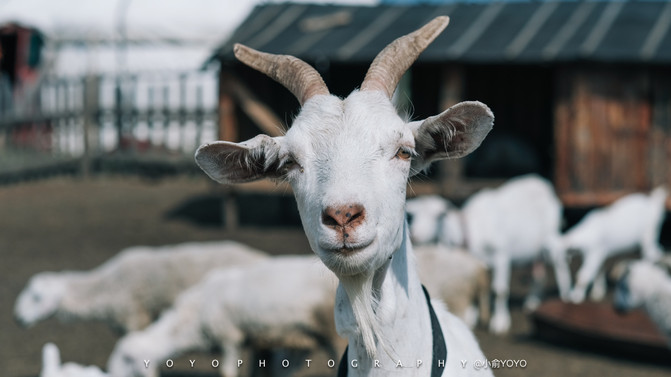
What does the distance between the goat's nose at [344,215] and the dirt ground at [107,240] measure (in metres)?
5.30

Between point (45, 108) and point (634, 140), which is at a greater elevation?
point (634, 140)

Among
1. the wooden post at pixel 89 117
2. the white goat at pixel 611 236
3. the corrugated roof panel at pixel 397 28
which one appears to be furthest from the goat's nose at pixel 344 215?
the wooden post at pixel 89 117

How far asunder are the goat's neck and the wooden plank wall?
10956 mm

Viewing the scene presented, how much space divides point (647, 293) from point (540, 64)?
274 inches

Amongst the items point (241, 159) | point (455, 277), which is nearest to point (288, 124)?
point (455, 277)

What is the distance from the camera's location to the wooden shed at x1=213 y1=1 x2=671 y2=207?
1402cm

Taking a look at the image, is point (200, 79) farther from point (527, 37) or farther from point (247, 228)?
point (527, 37)

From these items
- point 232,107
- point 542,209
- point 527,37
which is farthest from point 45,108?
point 542,209

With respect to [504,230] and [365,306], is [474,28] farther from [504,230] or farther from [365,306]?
[365,306]

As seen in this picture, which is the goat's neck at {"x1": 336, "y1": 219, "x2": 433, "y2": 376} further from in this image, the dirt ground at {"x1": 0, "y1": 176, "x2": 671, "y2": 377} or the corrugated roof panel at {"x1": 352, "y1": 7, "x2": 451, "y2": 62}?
the corrugated roof panel at {"x1": 352, "y1": 7, "x2": 451, "y2": 62}

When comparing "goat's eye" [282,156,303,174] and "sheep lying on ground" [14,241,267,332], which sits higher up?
"goat's eye" [282,156,303,174]

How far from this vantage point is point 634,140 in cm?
1418

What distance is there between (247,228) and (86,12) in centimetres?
1303

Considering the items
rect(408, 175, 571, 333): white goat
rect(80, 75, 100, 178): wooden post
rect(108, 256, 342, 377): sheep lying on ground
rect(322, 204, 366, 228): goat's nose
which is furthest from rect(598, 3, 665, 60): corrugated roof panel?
rect(322, 204, 366, 228): goat's nose
